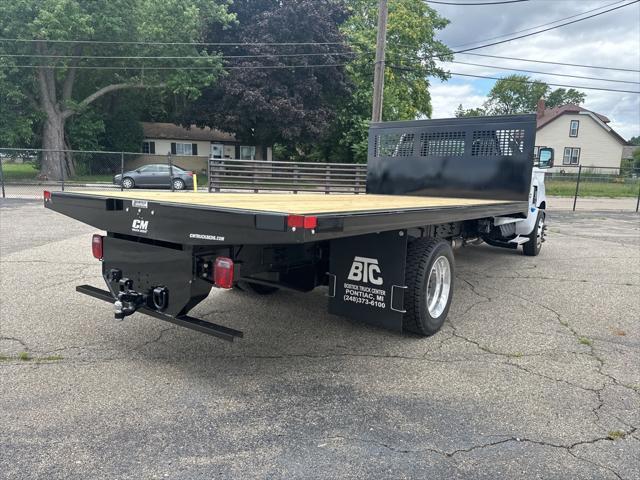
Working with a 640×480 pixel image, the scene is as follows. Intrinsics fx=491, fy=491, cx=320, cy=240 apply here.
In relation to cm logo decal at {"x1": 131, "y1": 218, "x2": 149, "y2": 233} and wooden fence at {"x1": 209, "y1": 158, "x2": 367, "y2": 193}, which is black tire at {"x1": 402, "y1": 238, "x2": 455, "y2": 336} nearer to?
cm logo decal at {"x1": 131, "y1": 218, "x2": 149, "y2": 233}

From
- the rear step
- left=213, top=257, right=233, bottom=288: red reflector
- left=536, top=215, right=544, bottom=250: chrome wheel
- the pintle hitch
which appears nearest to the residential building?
left=536, top=215, right=544, bottom=250: chrome wheel

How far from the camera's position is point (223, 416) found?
3057mm

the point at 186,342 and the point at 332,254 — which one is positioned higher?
the point at 332,254

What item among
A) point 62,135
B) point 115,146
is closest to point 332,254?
point 62,135

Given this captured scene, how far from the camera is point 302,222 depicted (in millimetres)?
2637

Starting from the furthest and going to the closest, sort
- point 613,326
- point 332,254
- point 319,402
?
point 613,326
point 332,254
point 319,402

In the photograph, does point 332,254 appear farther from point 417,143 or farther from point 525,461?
point 417,143

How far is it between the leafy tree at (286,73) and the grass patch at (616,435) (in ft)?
87.0

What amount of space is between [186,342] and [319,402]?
1.53 meters

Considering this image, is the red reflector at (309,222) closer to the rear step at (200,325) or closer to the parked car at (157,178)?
the rear step at (200,325)

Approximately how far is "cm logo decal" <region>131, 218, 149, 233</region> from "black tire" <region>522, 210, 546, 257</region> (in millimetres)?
7047

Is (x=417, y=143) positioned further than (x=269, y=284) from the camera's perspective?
Yes

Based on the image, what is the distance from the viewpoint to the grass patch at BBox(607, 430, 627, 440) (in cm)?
291

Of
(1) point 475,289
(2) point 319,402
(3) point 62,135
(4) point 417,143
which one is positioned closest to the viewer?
(2) point 319,402
